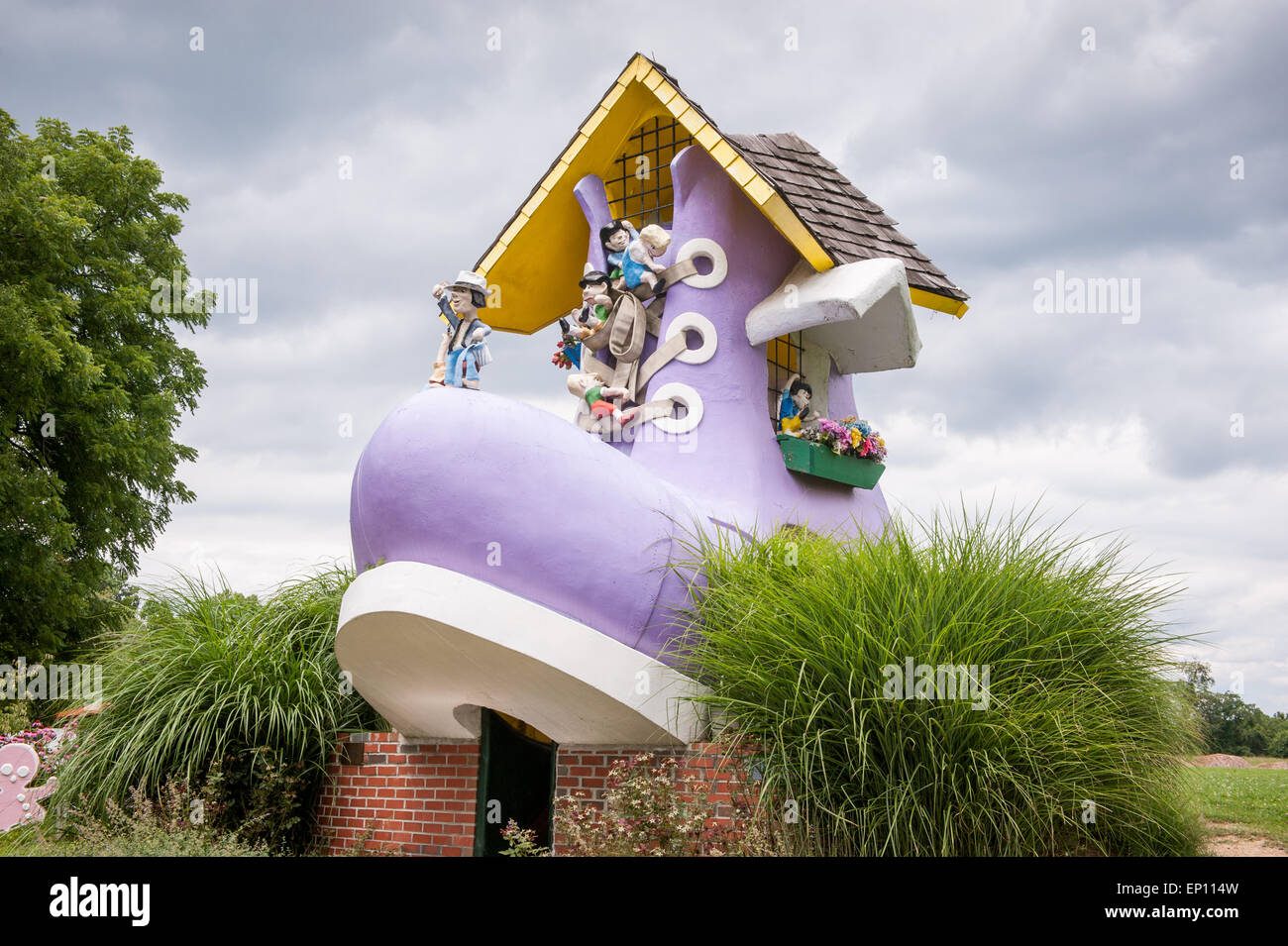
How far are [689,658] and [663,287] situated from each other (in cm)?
365

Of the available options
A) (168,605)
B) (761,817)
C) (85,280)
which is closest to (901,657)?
(761,817)

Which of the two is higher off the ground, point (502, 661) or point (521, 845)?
point (502, 661)

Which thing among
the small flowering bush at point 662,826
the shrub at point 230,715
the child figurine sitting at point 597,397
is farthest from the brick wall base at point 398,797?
the child figurine sitting at point 597,397

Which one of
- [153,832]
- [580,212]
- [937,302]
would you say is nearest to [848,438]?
[937,302]

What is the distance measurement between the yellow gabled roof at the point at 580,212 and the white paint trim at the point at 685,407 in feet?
4.78

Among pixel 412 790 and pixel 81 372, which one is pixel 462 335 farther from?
pixel 81 372

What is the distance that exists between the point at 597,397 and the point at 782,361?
6.26 feet

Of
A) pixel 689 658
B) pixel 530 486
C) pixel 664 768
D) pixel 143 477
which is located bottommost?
pixel 664 768

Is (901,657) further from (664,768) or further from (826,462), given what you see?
(826,462)

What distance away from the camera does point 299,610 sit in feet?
29.4

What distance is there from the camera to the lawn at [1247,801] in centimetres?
796

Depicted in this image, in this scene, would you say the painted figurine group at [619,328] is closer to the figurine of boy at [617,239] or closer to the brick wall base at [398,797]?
the figurine of boy at [617,239]

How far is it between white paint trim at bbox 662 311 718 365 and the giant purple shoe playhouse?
0.02m

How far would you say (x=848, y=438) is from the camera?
927 centimetres
